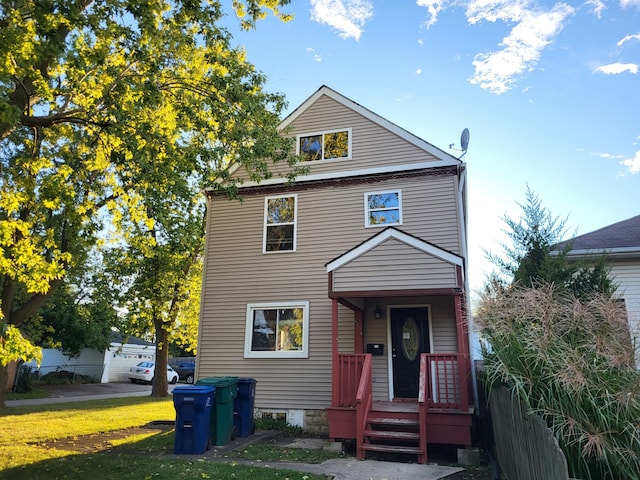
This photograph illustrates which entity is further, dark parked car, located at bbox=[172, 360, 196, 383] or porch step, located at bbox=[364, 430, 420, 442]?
dark parked car, located at bbox=[172, 360, 196, 383]

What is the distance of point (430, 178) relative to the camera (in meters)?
10.4

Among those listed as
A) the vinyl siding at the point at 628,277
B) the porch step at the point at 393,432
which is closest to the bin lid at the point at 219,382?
the porch step at the point at 393,432

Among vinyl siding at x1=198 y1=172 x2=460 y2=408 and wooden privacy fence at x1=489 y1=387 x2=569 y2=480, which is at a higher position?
vinyl siding at x1=198 y1=172 x2=460 y2=408

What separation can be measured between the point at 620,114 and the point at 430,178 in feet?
15.0

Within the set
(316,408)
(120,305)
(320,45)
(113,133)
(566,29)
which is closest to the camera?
(113,133)

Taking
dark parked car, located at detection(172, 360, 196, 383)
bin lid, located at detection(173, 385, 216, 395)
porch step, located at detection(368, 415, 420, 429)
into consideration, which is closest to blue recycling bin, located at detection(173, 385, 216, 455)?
bin lid, located at detection(173, 385, 216, 395)

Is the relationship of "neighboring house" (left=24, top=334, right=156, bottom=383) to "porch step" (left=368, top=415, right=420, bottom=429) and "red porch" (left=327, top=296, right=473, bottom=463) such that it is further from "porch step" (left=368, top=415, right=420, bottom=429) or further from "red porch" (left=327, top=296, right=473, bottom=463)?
"porch step" (left=368, top=415, right=420, bottom=429)

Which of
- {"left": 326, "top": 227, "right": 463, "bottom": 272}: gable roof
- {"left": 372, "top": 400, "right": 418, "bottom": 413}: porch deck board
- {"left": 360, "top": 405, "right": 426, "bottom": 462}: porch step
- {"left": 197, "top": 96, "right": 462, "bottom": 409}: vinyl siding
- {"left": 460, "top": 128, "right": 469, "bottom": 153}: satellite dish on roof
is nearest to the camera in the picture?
{"left": 360, "top": 405, "right": 426, "bottom": 462}: porch step

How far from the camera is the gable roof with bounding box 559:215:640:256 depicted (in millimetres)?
10344

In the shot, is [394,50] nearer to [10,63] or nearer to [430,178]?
[430,178]

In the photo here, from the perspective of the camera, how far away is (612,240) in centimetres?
1112

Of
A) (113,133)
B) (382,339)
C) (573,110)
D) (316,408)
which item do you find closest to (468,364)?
(382,339)

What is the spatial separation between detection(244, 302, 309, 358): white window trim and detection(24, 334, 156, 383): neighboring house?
16.8 metres

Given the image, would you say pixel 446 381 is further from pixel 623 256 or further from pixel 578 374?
pixel 623 256
